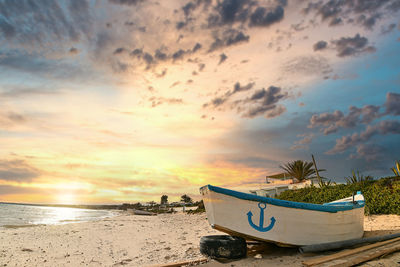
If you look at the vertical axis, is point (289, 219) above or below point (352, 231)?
above

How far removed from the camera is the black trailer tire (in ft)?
18.7

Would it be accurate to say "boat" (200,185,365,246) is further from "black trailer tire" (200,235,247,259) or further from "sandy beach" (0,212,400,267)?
"sandy beach" (0,212,400,267)

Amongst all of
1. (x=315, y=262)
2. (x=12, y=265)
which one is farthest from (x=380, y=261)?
(x=12, y=265)

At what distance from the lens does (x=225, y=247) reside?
18.8 feet

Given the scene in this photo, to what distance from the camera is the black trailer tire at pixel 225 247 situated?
18.7 ft

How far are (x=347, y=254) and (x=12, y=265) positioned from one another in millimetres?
8494

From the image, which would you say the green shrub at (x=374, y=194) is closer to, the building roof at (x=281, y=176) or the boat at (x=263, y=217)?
the boat at (x=263, y=217)

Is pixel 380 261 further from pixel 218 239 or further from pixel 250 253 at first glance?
pixel 218 239

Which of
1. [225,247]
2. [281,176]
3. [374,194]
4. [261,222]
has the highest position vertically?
[281,176]

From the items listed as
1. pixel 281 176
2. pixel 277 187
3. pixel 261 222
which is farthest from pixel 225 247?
pixel 281 176

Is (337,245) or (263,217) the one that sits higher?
(263,217)

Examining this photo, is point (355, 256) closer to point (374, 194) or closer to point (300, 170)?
point (374, 194)

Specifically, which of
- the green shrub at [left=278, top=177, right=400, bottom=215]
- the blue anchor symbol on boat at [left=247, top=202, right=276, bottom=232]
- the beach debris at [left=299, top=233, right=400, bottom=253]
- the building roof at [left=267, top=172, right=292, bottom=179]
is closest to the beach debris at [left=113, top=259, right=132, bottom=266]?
the blue anchor symbol on boat at [left=247, top=202, right=276, bottom=232]

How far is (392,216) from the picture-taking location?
34.7 ft
